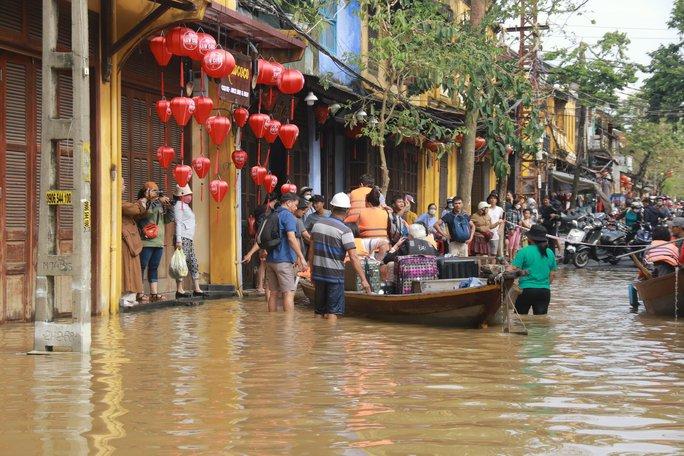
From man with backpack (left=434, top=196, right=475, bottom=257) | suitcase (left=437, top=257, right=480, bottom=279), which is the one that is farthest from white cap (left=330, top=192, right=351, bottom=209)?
man with backpack (left=434, top=196, right=475, bottom=257)

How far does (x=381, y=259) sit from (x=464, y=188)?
7.44 m

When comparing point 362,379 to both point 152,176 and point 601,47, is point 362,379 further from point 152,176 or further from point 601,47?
point 601,47

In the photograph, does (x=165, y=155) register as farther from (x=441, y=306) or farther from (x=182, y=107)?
(x=441, y=306)

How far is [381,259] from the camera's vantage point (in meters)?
16.3

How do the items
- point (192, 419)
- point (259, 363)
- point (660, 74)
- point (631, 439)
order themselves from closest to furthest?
point (631, 439)
point (192, 419)
point (259, 363)
point (660, 74)

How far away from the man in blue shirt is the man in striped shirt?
64cm

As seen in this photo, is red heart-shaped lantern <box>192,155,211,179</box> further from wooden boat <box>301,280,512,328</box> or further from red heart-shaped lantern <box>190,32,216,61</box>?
wooden boat <box>301,280,512,328</box>

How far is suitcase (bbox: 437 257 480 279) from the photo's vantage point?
1470 cm

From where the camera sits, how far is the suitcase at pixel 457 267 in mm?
14703

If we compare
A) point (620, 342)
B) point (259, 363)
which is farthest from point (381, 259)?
point (259, 363)

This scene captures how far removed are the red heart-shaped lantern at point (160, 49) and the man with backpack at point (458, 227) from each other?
8.17m

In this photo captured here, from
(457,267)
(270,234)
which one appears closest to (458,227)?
(457,267)

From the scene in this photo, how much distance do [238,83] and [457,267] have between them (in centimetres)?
482

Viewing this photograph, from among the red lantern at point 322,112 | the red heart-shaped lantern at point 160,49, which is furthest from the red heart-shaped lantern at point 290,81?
the red lantern at point 322,112
